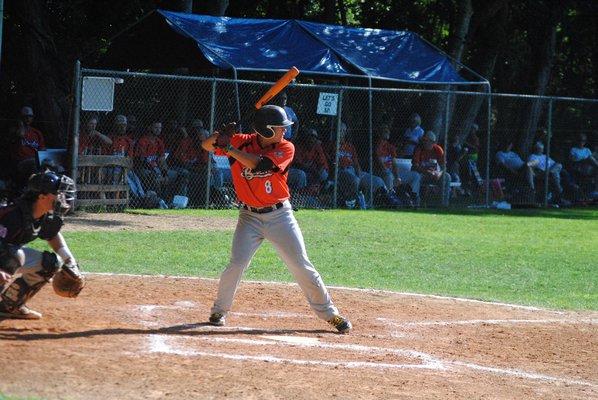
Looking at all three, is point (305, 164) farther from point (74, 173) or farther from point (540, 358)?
point (540, 358)

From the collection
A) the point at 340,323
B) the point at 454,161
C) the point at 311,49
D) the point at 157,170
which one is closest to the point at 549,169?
the point at 454,161

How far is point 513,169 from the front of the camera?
21953 millimetres

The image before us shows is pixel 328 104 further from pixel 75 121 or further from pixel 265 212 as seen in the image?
pixel 265 212

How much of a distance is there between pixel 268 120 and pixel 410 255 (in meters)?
6.20

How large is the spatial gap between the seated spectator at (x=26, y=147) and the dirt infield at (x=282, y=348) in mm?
6163

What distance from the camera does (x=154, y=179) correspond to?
17312 mm

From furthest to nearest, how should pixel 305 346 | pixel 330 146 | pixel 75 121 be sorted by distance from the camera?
pixel 330 146 → pixel 75 121 → pixel 305 346

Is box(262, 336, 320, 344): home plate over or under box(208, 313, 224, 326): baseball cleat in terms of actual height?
under

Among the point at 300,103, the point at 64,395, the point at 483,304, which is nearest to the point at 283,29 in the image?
the point at 300,103

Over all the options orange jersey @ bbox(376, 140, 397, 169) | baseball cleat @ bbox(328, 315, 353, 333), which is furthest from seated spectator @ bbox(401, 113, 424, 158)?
baseball cleat @ bbox(328, 315, 353, 333)

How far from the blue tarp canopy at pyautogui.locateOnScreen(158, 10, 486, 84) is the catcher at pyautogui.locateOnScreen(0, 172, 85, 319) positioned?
11464 millimetres

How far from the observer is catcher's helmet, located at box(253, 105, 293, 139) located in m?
7.61

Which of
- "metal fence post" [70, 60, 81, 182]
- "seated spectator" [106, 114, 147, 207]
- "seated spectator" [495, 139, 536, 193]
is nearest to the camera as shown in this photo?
"metal fence post" [70, 60, 81, 182]

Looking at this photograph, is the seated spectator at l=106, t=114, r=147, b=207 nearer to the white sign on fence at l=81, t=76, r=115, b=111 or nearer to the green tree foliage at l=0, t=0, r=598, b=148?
the white sign on fence at l=81, t=76, r=115, b=111
